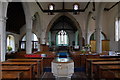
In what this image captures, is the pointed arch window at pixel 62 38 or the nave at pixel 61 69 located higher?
the pointed arch window at pixel 62 38

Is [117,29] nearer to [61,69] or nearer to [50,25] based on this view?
[50,25]

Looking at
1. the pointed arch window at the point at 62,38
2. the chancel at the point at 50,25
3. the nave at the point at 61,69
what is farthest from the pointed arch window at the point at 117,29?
the pointed arch window at the point at 62,38

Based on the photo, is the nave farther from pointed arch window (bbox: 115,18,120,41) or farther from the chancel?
pointed arch window (bbox: 115,18,120,41)

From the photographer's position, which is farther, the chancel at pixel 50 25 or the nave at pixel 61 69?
the chancel at pixel 50 25

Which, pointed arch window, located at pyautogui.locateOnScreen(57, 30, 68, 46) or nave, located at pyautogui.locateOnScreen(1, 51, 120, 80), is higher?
pointed arch window, located at pyautogui.locateOnScreen(57, 30, 68, 46)

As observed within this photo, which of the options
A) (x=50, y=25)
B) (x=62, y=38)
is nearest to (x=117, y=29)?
(x=50, y=25)

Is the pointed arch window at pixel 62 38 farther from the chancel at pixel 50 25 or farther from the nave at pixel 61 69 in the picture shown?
the nave at pixel 61 69

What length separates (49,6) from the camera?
15883 millimetres

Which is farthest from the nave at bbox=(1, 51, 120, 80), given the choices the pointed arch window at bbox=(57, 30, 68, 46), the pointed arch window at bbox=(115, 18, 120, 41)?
the pointed arch window at bbox=(57, 30, 68, 46)

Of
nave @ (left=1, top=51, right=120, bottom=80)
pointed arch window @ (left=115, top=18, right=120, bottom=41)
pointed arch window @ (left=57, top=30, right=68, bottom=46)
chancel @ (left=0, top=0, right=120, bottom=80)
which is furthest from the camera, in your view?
pointed arch window @ (left=57, top=30, right=68, bottom=46)

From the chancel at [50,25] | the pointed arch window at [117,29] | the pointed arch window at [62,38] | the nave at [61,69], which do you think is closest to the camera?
the nave at [61,69]

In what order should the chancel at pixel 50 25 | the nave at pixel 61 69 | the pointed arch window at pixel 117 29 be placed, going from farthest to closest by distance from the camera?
the pointed arch window at pixel 117 29 → the chancel at pixel 50 25 → the nave at pixel 61 69

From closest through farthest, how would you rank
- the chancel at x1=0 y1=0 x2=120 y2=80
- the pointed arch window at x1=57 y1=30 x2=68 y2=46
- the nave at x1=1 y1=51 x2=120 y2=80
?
the nave at x1=1 y1=51 x2=120 y2=80, the chancel at x1=0 y1=0 x2=120 y2=80, the pointed arch window at x1=57 y1=30 x2=68 y2=46

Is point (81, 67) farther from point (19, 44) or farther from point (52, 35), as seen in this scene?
point (52, 35)
